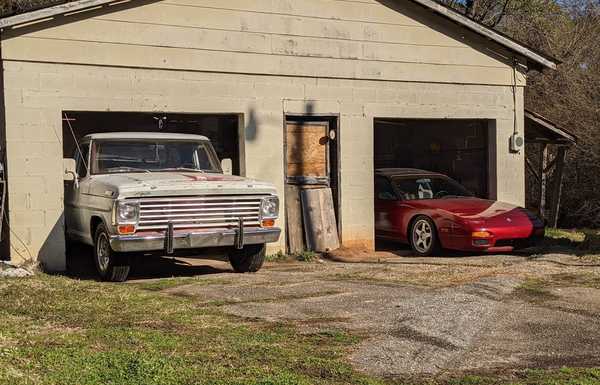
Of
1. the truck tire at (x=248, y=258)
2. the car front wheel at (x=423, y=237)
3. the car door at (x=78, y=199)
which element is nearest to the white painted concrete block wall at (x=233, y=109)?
the car door at (x=78, y=199)

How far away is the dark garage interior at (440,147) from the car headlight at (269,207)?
17.7 feet

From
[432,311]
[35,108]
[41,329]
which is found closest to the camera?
[41,329]

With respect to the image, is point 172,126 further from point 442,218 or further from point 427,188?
point 442,218

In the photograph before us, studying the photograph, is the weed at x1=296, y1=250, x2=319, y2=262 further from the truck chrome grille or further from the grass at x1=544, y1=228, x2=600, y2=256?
the grass at x1=544, y1=228, x2=600, y2=256

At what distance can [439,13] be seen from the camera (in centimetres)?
1497

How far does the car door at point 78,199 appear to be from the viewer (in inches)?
446

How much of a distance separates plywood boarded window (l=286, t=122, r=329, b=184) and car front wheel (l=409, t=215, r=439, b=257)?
68.1 inches

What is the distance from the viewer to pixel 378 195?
15188mm

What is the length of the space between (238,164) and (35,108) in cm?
344

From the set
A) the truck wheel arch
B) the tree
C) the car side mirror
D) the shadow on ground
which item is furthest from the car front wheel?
the tree

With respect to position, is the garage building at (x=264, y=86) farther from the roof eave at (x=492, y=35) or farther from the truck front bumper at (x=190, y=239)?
the truck front bumper at (x=190, y=239)

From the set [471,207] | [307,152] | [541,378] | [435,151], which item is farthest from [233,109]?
[541,378]

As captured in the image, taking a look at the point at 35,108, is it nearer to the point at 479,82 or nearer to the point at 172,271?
the point at 172,271

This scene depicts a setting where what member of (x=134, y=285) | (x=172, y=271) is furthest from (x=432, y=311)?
(x=172, y=271)
